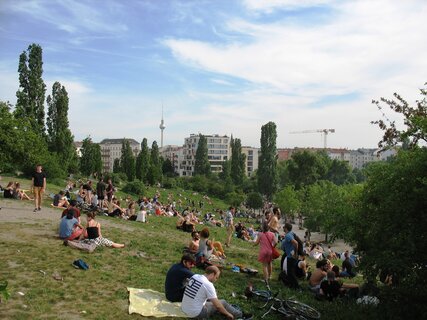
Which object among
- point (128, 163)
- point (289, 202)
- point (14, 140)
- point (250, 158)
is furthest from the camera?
point (250, 158)

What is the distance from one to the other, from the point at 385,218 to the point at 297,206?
50766 millimetres

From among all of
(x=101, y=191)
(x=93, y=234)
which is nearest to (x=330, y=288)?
(x=93, y=234)

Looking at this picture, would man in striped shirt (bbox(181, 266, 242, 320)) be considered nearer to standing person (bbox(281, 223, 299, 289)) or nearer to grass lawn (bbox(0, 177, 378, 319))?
grass lawn (bbox(0, 177, 378, 319))

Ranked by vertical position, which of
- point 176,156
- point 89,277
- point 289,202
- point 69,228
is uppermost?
point 176,156

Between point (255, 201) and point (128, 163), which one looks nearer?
point (255, 201)

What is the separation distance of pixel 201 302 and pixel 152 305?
1155 millimetres

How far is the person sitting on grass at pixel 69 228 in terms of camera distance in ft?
40.3

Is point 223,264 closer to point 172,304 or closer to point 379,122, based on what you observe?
point 172,304

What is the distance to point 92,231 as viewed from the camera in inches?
481

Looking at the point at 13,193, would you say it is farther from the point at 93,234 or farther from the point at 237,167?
the point at 237,167

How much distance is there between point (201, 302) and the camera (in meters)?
7.53

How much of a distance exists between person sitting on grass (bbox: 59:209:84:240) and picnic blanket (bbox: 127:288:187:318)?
4394mm

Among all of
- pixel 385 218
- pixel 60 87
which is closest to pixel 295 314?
pixel 385 218

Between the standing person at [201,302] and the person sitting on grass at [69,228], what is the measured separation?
236 inches
